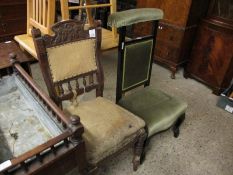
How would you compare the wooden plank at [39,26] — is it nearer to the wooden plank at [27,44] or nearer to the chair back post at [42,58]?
the wooden plank at [27,44]

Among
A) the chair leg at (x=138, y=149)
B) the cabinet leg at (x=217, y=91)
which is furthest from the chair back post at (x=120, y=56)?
the cabinet leg at (x=217, y=91)

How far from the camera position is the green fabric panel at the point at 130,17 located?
1.32 meters

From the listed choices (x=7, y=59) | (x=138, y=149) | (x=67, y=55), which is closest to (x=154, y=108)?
(x=138, y=149)

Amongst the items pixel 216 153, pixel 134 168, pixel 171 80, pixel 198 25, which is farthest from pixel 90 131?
pixel 198 25

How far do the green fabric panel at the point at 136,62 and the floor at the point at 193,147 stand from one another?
526mm

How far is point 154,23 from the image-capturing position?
5.19 ft

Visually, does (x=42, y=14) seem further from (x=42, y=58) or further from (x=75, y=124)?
(x=75, y=124)

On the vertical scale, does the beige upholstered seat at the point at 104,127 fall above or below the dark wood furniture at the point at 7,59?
below

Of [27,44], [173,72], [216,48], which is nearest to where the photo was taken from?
[27,44]

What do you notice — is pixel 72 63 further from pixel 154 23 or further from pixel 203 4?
pixel 203 4

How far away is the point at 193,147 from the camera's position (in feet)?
5.73

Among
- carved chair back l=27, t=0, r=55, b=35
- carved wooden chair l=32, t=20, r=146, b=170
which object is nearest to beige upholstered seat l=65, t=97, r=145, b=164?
carved wooden chair l=32, t=20, r=146, b=170

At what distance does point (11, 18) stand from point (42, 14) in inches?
37.9

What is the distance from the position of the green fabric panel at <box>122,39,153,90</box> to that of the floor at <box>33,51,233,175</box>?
0.53 metres
